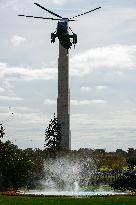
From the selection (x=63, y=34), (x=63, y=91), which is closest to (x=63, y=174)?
(x=63, y=34)

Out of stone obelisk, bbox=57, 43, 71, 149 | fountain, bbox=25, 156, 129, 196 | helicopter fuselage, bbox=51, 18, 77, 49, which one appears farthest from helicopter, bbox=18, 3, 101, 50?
stone obelisk, bbox=57, 43, 71, 149

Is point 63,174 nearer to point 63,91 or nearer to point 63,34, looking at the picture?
point 63,34

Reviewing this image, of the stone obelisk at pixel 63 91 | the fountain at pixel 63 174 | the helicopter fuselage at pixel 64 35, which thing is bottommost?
the fountain at pixel 63 174

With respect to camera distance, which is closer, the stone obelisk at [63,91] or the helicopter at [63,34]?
the helicopter at [63,34]

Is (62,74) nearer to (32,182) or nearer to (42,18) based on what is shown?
(32,182)

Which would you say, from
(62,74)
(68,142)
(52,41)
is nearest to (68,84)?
(62,74)

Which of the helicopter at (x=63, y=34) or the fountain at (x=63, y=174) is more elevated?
the helicopter at (x=63, y=34)

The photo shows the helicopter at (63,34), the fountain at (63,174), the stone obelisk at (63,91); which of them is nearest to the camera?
the helicopter at (63,34)

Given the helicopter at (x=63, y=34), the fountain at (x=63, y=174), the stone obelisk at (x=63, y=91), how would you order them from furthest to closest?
the stone obelisk at (x=63, y=91) < the fountain at (x=63, y=174) < the helicopter at (x=63, y=34)

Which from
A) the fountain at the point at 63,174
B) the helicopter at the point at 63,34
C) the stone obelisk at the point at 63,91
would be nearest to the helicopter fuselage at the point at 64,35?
the helicopter at the point at 63,34

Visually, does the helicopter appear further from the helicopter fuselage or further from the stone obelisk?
the stone obelisk

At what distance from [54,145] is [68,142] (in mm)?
25944

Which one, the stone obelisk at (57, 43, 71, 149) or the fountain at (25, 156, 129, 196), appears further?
the stone obelisk at (57, 43, 71, 149)

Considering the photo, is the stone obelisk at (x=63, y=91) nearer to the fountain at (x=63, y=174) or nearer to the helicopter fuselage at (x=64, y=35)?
the fountain at (x=63, y=174)
